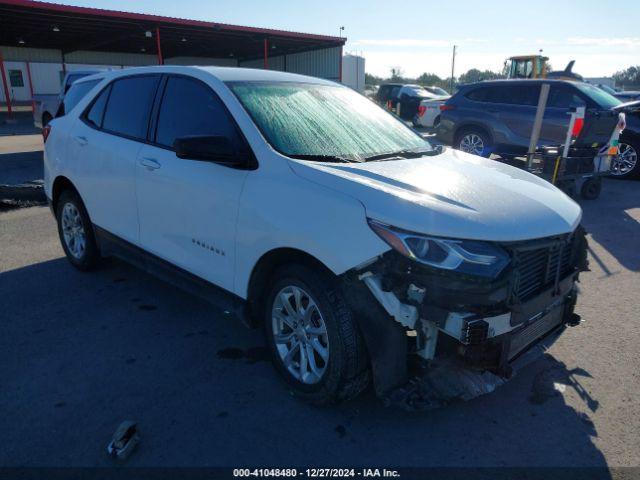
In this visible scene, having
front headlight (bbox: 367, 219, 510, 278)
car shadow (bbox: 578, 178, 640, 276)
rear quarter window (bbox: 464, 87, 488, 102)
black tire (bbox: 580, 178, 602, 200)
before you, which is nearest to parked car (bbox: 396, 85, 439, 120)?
rear quarter window (bbox: 464, 87, 488, 102)

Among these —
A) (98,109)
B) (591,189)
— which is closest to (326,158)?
(98,109)

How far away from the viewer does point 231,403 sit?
Result: 2.77 metres

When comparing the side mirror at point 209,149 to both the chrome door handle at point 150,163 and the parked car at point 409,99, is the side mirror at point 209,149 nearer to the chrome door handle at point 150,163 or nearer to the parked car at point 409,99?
the chrome door handle at point 150,163

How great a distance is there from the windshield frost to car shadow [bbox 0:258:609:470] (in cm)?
149

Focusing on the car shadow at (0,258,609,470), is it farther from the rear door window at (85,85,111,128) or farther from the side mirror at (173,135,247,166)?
the rear door window at (85,85,111,128)

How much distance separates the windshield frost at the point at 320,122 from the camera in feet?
9.64

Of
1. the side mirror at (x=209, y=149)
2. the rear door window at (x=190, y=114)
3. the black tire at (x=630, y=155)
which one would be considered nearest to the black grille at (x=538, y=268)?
the side mirror at (x=209, y=149)

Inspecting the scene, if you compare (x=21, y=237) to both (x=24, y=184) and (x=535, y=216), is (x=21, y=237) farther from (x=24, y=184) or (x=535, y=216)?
(x=535, y=216)

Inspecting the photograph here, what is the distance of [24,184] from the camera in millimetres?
7871

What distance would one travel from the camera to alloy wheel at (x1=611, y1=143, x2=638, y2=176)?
379 inches

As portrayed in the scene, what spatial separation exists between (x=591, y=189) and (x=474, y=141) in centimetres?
320

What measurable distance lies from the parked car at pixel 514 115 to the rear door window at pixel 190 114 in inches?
284

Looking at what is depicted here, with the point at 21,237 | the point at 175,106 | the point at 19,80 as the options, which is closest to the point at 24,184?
the point at 21,237

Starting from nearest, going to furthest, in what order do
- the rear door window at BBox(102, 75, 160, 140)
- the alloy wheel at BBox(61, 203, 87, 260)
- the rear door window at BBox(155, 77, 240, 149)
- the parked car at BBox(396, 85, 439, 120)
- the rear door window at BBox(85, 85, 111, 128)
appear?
the rear door window at BBox(155, 77, 240, 149), the rear door window at BBox(102, 75, 160, 140), the rear door window at BBox(85, 85, 111, 128), the alloy wheel at BBox(61, 203, 87, 260), the parked car at BBox(396, 85, 439, 120)
